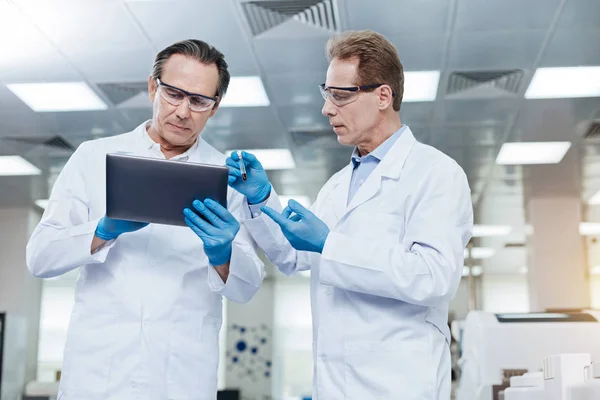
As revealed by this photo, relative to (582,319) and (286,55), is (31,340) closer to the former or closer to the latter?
(286,55)

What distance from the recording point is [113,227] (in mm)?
1538

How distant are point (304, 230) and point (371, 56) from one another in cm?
43

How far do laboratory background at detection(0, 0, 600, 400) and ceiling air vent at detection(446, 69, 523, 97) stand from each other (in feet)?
0.05

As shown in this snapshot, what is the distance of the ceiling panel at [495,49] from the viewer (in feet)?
13.2

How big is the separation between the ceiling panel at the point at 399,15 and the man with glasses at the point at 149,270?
211 centimetres

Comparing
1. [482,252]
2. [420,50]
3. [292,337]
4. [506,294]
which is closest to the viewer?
[420,50]

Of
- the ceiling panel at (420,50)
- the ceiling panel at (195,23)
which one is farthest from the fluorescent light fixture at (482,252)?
the ceiling panel at (195,23)

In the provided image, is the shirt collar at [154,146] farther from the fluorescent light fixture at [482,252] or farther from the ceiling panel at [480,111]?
the fluorescent light fixture at [482,252]

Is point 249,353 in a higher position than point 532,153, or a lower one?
lower

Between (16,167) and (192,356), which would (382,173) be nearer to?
(192,356)

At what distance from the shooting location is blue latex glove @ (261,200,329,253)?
1.48 meters

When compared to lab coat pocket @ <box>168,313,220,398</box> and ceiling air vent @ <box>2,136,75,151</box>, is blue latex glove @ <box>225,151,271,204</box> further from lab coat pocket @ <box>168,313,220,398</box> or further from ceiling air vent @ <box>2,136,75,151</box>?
ceiling air vent @ <box>2,136,75,151</box>

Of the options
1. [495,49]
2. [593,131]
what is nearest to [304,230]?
[495,49]

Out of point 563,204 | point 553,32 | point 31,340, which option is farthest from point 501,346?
point 31,340
